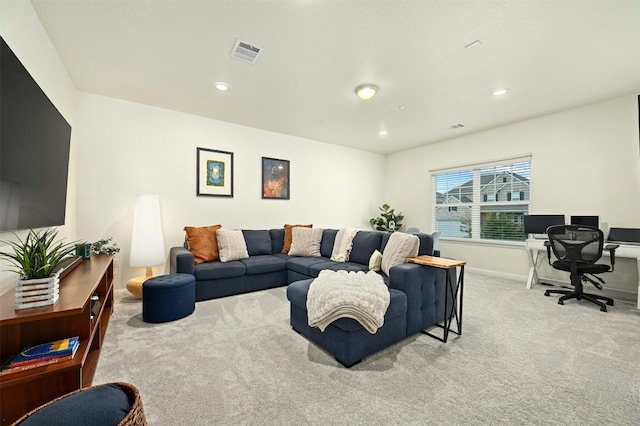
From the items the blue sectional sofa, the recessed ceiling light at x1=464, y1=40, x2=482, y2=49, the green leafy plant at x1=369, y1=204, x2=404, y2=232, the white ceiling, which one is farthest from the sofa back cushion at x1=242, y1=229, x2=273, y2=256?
the recessed ceiling light at x1=464, y1=40, x2=482, y2=49

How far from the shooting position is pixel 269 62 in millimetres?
2734

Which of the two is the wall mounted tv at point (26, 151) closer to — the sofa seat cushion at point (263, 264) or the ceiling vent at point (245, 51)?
the ceiling vent at point (245, 51)

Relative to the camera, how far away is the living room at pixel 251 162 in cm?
341

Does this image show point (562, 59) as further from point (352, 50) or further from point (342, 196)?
point (342, 196)

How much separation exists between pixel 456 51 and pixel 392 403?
298cm

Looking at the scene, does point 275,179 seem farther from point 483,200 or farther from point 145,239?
point 483,200

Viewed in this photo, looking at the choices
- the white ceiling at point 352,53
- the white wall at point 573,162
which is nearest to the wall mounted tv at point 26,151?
the white ceiling at point 352,53

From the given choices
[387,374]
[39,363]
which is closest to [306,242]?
[387,374]

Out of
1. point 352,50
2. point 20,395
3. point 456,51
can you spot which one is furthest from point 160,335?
point 456,51

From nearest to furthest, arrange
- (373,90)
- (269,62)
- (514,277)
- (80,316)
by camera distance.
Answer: (80,316), (269,62), (373,90), (514,277)

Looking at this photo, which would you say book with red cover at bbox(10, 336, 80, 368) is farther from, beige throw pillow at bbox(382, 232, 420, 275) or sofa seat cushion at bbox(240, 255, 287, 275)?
beige throw pillow at bbox(382, 232, 420, 275)

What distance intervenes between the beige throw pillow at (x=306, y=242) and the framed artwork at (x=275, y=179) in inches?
38.2

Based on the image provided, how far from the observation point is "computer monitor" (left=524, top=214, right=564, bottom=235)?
398 cm

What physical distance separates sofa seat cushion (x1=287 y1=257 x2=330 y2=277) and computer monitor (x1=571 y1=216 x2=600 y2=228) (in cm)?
355
